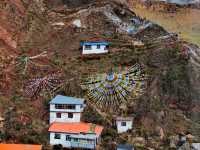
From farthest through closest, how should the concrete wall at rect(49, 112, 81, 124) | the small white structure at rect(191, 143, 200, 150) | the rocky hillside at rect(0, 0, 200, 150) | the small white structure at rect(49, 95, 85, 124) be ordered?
the concrete wall at rect(49, 112, 81, 124)
the small white structure at rect(49, 95, 85, 124)
the rocky hillside at rect(0, 0, 200, 150)
the small white structure at rect(191, 143, 200, 150)

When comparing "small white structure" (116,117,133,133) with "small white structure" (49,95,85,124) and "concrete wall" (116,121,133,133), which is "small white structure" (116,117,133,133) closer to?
"concrete wall" (116,121,133,133)

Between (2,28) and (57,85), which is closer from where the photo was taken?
(57,85)

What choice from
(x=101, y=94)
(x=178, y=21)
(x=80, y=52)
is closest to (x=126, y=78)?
(x=101, y=94)

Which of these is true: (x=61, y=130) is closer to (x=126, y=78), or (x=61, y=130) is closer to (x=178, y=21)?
(x=126, y=78)

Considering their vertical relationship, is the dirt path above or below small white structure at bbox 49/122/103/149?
above

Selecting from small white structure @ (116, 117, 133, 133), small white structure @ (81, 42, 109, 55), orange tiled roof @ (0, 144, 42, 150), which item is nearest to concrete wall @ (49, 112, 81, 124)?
small white structure @ (116, 117, 133, 133)

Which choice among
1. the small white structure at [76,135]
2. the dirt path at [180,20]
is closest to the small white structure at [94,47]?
the dirt path at [180,20]
